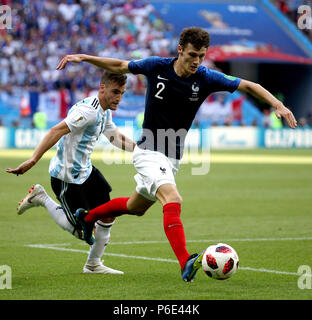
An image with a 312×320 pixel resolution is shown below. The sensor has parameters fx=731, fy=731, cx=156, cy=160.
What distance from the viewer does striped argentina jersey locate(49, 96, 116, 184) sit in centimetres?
750

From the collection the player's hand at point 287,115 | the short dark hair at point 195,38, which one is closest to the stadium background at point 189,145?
the player's hand at point 287,115

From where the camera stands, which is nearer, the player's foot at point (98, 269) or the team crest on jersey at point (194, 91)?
the team crest on jersey at point (194, 91)

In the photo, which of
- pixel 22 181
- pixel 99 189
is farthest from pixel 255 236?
pixel 22 181

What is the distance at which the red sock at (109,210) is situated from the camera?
24.0 ft

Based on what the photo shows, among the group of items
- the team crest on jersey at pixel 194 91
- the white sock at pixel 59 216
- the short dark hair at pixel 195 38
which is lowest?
the white sock at pixel 59 216

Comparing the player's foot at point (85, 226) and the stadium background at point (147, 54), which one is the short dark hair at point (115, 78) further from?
the stadium background at point (147, 54)

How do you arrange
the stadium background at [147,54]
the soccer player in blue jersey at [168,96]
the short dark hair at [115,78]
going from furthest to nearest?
the stadium background at [147,54], the short dark hair at [115,78], the soccer player in blue jersey at [168,96]

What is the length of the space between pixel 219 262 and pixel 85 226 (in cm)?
185

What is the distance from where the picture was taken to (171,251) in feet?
29.6

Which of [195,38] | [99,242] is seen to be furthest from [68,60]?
[99,242]

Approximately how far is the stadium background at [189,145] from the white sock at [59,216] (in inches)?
16.6

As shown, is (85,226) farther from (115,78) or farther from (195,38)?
(195,38)
